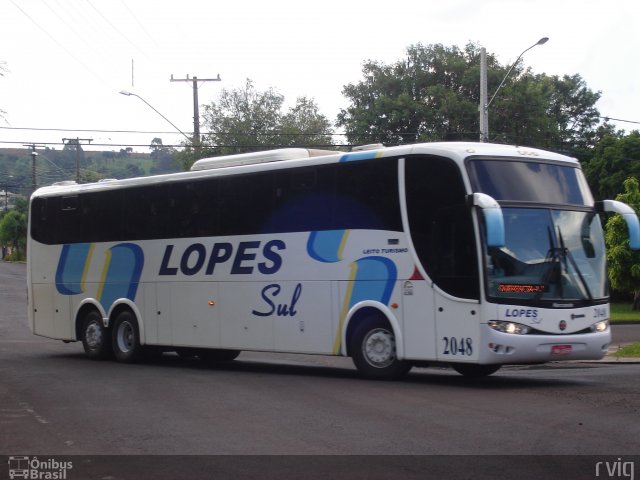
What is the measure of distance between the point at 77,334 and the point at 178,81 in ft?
102

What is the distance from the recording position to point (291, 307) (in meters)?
16.9

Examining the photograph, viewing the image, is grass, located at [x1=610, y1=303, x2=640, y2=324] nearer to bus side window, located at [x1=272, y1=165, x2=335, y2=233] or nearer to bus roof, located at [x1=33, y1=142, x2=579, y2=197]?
bus roof, located at [x1=33, y1=142, x2=579, y2=197]

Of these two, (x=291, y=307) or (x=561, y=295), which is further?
(x=291, y=307)

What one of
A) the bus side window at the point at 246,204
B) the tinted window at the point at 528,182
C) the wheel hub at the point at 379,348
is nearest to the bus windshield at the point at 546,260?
the tinted window at the point at 528,182

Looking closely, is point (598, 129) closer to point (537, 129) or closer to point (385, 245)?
point (537, 129)

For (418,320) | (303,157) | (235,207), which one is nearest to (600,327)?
(418,320)

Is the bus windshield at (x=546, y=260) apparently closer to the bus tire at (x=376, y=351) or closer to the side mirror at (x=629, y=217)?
the side mirror at (x=629, y=217)

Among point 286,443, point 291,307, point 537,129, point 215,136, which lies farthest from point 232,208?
point 215,136

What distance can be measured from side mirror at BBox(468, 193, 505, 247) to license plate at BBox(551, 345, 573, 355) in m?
1.82

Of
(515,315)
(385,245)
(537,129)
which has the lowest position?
(515,315)

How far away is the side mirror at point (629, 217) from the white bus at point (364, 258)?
0.09 ft

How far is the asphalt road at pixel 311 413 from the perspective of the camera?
9.51 m

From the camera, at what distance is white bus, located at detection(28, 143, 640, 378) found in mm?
14023

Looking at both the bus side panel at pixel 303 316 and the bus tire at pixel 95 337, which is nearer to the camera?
the bus side panel at pixel 303 316
